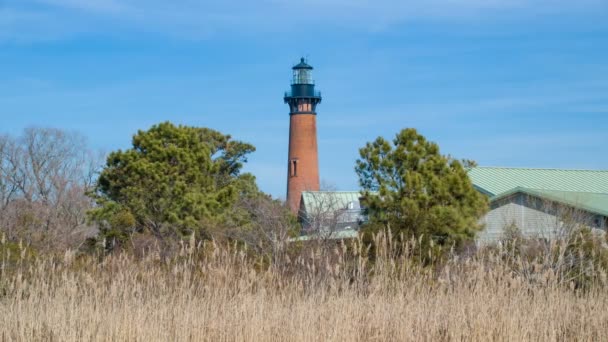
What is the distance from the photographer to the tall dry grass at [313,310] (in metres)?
A: 8.68

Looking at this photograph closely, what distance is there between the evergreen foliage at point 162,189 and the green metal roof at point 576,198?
9.32 meters

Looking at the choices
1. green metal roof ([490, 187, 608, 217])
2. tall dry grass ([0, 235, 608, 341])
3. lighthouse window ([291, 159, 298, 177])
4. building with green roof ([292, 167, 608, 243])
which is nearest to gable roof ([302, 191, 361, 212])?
building with green roof ([292, 167, 608, 243])

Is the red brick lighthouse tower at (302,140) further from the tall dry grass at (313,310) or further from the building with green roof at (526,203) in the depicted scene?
the tall dry grass at (313,310)

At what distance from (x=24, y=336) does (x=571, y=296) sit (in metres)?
5.59

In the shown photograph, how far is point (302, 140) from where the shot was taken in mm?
46469

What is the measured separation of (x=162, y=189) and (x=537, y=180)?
13.9 metres

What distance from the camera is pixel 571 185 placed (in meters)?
33.8

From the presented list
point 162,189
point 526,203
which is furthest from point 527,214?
point 162,189

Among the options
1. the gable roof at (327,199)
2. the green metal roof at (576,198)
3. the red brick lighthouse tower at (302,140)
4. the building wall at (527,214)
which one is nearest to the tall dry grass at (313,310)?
the building wall at (527,214)

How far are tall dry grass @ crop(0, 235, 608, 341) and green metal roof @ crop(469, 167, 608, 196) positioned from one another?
22045 mm

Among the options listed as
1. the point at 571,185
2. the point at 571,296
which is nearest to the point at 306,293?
the point at 571,296

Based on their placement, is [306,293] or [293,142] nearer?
[306,293]

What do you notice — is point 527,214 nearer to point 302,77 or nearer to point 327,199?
point 327,199

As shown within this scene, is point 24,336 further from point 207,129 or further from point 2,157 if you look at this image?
point 2,157
